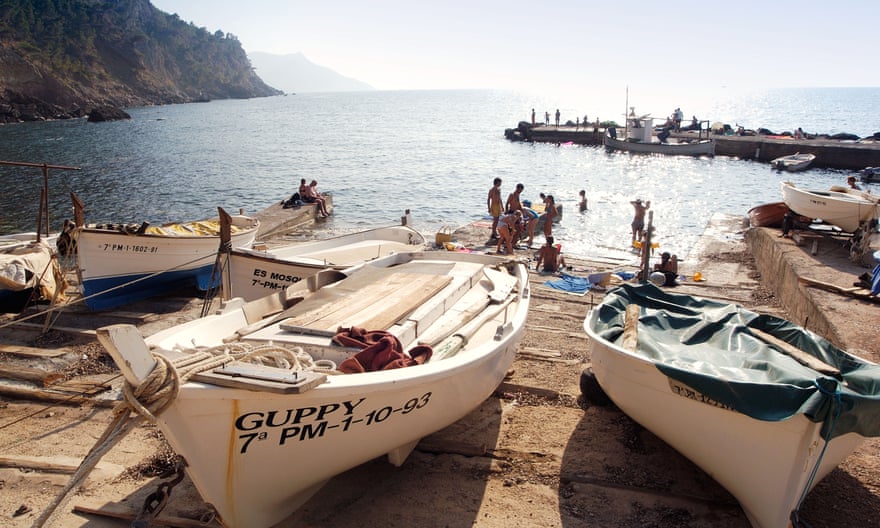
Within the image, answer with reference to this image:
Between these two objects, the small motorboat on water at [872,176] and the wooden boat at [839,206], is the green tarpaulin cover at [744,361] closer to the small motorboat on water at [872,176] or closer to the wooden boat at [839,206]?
the wooden boat at [839,206]

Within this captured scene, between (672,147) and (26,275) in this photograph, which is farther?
(672,147)

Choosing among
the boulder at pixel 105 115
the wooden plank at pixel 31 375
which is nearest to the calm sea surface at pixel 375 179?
the boulder at pixel 105 115

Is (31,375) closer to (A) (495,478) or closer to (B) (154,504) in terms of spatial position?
(B) (154,504)

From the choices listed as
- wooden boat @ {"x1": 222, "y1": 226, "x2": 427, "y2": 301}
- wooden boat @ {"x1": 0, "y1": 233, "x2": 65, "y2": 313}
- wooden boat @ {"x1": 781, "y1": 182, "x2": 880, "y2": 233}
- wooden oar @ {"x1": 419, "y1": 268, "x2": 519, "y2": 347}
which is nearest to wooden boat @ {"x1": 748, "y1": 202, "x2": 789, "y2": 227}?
wooden boat @ {"x1": 781, "y1": 182, "x2": 880, "y2": 233}

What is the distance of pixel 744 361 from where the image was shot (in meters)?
5.52

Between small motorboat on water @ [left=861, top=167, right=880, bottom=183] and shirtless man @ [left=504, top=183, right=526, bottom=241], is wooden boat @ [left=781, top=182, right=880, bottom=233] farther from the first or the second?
small motorboat on water @ [left=861, top=167, right=880, bottom=183]

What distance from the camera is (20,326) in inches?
408

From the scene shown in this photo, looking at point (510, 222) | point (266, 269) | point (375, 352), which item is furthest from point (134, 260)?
point (510, 222)

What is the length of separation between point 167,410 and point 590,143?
5734 centimetres

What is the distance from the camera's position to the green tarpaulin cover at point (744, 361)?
4520 millimetres

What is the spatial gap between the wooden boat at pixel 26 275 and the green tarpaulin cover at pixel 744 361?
32.8 feet

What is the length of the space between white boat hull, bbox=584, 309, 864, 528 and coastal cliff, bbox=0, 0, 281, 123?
92421 millimetres

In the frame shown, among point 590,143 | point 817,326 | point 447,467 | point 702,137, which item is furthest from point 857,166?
point 447,467

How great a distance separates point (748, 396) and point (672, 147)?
4840cm
